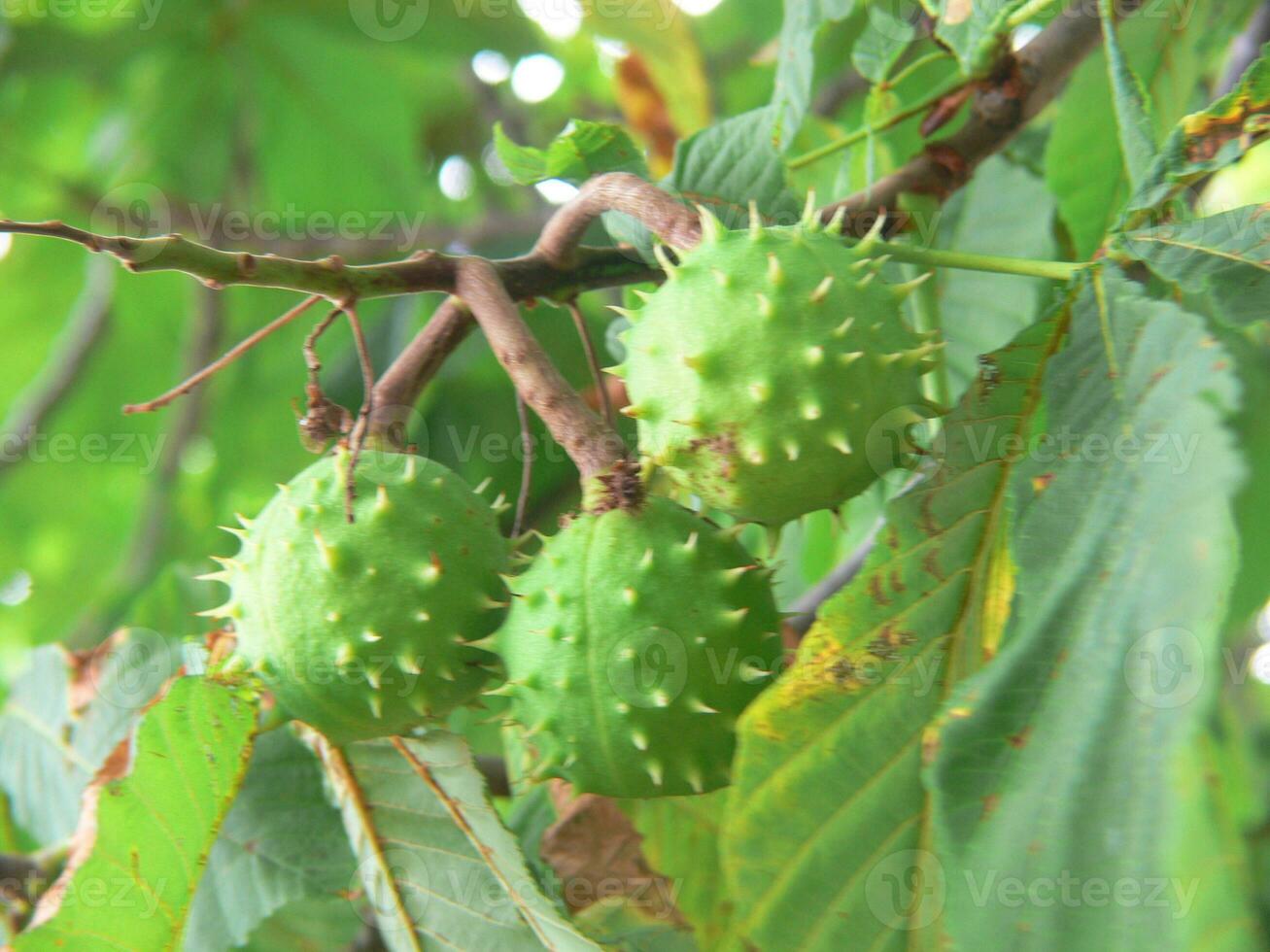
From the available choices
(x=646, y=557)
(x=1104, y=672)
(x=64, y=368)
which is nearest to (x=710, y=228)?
(x=646, y=557)

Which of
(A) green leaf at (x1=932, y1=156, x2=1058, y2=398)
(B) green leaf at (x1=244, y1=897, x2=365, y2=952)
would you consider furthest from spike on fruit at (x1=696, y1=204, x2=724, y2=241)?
(B) green leaf at (x1=244, y1=897, x2=365, y2=952)

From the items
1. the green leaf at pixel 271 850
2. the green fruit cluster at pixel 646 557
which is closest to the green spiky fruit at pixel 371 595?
the green fruit cluster at pixel 646 557

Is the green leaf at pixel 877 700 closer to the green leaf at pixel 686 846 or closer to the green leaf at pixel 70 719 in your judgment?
the green leaf at pixel 686 846

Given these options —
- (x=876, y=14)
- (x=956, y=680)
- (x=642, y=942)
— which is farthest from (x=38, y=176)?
(x=956, y=680)

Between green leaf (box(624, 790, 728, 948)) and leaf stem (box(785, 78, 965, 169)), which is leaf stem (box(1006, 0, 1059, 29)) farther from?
green leaf (box(624, 790, 728, 948))

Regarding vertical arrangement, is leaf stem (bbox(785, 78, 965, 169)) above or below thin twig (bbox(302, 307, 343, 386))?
above
